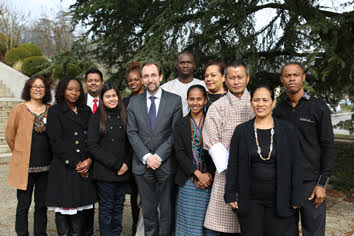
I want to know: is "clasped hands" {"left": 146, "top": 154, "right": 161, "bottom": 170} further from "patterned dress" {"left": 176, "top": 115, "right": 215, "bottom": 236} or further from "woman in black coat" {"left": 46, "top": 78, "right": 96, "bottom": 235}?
"woman in black coat" {"left": 46, "top": 78, "right": 96, "bottom": 235}

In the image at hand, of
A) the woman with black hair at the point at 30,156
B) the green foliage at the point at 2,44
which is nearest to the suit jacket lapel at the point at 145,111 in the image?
the woman with black hair at the point at 30,156

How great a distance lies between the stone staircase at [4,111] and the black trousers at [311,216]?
328 inches

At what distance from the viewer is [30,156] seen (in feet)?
11.3

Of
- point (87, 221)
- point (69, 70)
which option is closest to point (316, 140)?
point (87, 221)

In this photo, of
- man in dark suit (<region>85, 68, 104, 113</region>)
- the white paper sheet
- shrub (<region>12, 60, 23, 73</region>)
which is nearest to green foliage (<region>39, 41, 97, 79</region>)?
man in dark suit (<region>85, 68, 104, 113</region>)


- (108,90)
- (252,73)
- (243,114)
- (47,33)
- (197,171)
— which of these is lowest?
(197,171)

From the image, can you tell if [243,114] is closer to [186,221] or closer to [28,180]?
[186,221]

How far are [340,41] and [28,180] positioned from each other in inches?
167

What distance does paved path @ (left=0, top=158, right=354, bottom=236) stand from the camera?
4.14 meters

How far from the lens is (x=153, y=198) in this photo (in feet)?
10.7

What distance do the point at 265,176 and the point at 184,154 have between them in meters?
0.81

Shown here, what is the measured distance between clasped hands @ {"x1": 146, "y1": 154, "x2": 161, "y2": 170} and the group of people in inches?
0.6

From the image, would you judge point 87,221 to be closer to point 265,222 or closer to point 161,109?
point 161,109

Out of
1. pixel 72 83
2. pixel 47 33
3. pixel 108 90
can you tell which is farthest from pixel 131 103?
pixel 47 33
